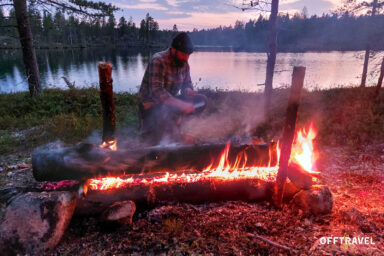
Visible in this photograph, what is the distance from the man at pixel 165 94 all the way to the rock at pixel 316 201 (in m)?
2.86

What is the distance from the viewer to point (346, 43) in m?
58.3

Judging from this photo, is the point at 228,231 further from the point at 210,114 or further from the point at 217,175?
the point at 210,114

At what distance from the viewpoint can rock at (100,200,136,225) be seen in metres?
3.02

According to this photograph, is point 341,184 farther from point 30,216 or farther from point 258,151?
point 30,216

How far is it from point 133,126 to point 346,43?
68.6 m

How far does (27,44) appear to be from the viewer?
414 inches

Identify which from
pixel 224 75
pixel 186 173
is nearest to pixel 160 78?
pixel 186 173

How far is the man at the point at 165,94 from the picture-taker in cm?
509

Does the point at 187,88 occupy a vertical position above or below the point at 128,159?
above

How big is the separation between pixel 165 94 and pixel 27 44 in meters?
9.39

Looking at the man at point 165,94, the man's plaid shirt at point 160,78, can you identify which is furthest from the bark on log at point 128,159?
the man's plaid shirt at point 160,78

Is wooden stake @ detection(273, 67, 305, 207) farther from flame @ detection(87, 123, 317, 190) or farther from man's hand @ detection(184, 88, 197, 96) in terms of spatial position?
man's hand @ detection(184, 88, 197, 96)

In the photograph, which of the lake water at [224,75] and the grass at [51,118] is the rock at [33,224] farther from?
the lake water at [224,75]

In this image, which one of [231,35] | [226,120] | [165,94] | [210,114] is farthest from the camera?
[231,35]
